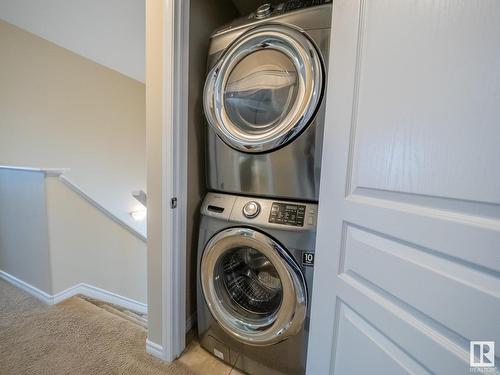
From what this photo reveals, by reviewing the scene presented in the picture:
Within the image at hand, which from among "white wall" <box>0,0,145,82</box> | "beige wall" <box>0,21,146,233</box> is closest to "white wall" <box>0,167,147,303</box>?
"beige wall" <box>0,21,146,233</box>

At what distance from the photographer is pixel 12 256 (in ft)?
5.88

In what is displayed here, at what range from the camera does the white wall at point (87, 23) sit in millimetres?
1832

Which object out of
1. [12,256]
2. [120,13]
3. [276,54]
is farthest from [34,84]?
[276,54]

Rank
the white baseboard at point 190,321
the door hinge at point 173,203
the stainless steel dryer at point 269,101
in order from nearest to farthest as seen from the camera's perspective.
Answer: the stainless steel dryer at point 269,101 → the door hinge at point 173,203 → the white baseboard at point 190,321

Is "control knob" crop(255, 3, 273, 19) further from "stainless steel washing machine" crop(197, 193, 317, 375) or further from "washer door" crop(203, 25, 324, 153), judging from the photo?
"stainless steel washing machine" crop(197, 193, 317, 375)

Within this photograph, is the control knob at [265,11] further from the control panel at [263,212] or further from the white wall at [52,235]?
the white wall at [52,235]

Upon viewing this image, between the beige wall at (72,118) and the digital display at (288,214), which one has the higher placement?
the beige wall at (72,118)

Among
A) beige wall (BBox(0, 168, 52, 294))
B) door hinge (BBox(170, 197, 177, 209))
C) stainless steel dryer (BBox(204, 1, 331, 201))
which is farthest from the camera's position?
beige wall (BBox(0, 168, 52, 294))

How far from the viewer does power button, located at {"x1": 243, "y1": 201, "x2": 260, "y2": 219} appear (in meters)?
0.98

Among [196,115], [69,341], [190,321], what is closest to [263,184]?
[196,115]

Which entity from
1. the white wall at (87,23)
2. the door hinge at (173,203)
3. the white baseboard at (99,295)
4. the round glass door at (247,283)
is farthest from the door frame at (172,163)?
the white wall at (87,23)

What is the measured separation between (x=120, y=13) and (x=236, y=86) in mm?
1773

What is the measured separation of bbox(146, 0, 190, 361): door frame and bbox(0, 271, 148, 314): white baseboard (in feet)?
3.22

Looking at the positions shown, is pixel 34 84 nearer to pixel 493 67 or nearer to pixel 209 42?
pixel 209 42
